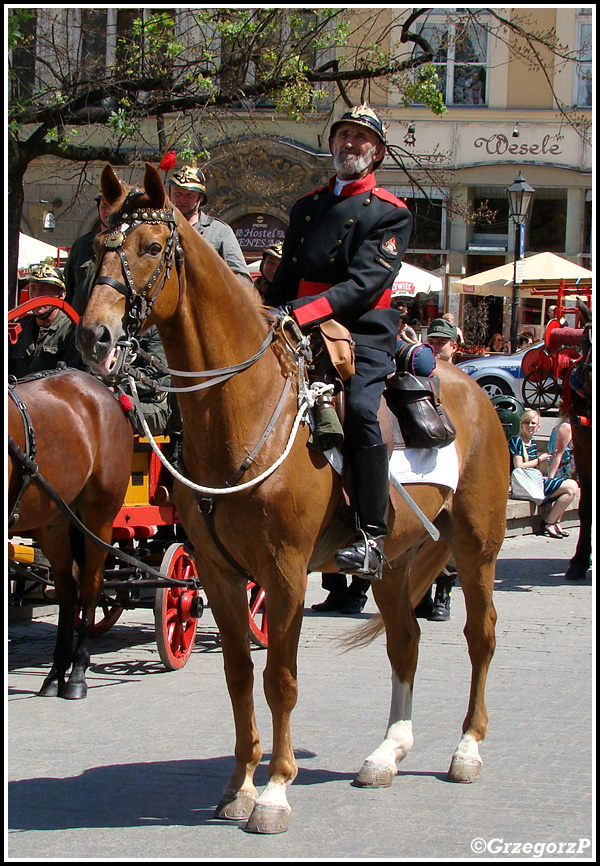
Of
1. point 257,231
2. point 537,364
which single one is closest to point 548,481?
point 537,364

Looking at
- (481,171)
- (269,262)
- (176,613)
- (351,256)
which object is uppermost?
(481,171)

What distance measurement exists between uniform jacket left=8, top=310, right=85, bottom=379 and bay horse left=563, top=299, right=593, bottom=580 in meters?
5.02

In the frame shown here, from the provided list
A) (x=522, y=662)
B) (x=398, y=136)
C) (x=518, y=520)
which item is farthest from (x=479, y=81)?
(x=522, y=662)

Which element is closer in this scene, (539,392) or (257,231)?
(539,392)

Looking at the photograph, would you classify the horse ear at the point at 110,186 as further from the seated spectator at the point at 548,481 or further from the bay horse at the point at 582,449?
the seated spectator at the point at 548,481

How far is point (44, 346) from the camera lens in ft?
26.3

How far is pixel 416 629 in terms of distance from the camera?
18.7 ft

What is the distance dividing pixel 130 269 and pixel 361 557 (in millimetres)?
1620

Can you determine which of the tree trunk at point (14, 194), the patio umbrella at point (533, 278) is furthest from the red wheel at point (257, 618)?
the patio umbrella at point (533, 278)

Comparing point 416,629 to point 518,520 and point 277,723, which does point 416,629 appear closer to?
point 277,723

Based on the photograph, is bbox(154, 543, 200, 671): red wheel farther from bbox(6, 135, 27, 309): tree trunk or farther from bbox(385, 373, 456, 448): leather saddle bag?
bbox(6, 135, 27, 309): tree trunk

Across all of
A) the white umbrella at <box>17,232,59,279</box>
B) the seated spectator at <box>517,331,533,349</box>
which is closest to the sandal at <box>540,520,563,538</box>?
the white umbrella at <box>17,232,59,279</box>

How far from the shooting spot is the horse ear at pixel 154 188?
13.6 ft

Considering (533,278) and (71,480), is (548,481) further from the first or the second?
(533,278)
